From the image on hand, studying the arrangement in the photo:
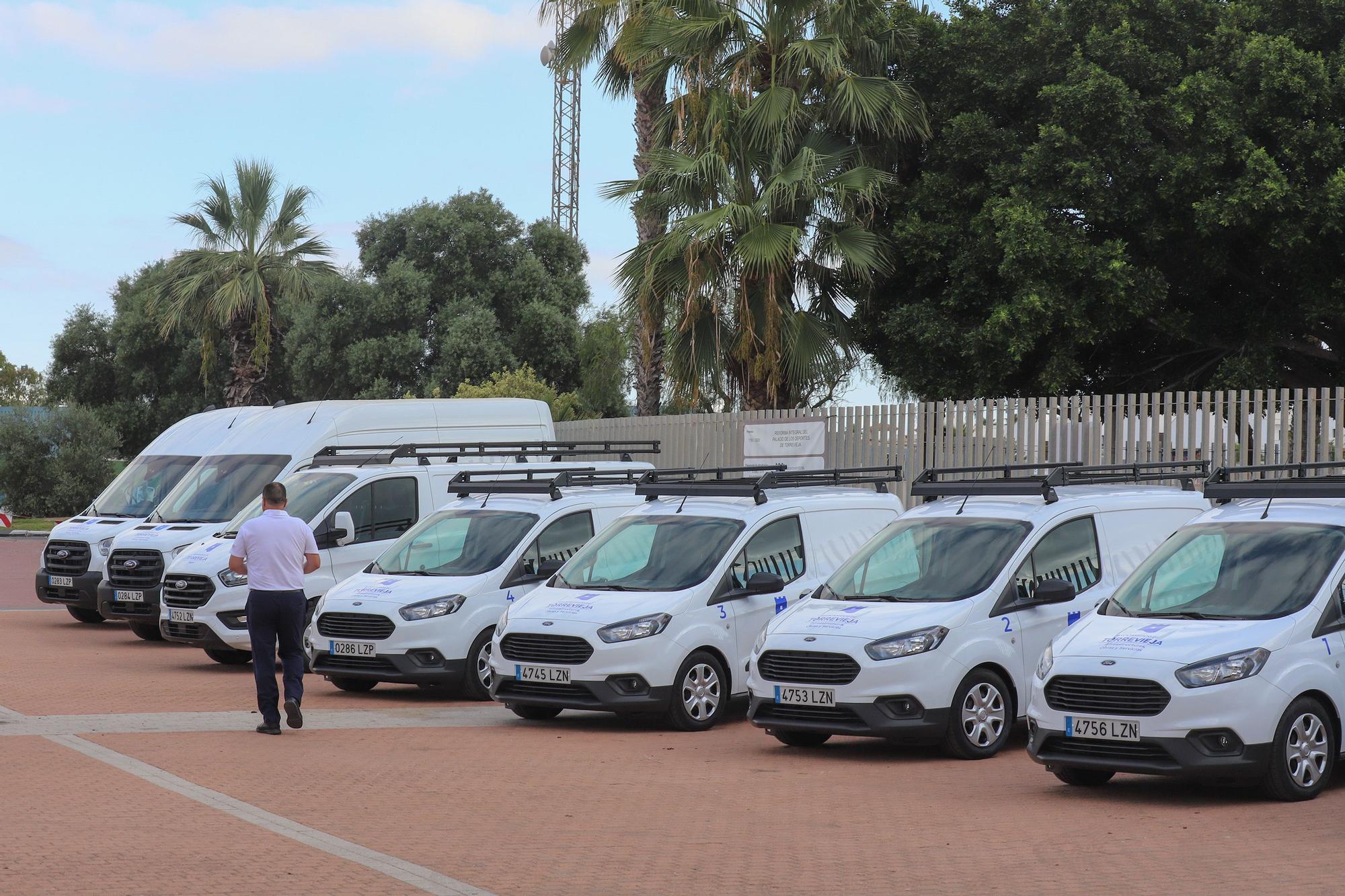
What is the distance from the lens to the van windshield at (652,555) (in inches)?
499

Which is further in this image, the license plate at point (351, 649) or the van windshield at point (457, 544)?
the van windshield at point (457, 544)

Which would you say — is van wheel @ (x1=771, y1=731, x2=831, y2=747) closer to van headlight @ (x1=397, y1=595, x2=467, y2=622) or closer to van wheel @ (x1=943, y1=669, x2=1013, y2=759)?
van wheel @ (x1=943, y1=669, x2=1013, y2=759)

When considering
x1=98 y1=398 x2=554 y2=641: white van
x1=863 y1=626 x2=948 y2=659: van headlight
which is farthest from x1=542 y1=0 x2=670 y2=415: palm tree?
x1=863 y1=626 x2=948 y2=659: van headlight

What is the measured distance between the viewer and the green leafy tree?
22281 mm

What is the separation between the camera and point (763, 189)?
23094 millimetres

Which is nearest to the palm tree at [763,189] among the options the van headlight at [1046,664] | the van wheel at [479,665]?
the van wheel at [479,665]

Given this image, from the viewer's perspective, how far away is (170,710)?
507 inches

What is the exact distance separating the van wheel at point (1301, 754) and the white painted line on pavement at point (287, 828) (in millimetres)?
4683

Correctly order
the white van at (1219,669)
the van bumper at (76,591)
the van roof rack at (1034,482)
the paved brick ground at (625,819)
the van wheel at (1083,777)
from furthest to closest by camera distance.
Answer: the van bumper at (76,591), the van roof rack at (1034,482), the van wheel at (1083,777), the white van at (1219,669), the paved brick ground at (625,819)

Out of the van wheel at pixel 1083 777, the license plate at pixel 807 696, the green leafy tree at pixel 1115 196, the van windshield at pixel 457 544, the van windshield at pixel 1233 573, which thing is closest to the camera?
the van windshield at pixel 1233 573

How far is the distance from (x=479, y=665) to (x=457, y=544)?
136 centimetres

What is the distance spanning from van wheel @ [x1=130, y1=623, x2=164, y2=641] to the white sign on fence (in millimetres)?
8203

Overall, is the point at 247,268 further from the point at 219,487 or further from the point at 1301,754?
the point at 1301,754

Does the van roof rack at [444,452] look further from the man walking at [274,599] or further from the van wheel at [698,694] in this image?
the man walking at [274,599]
